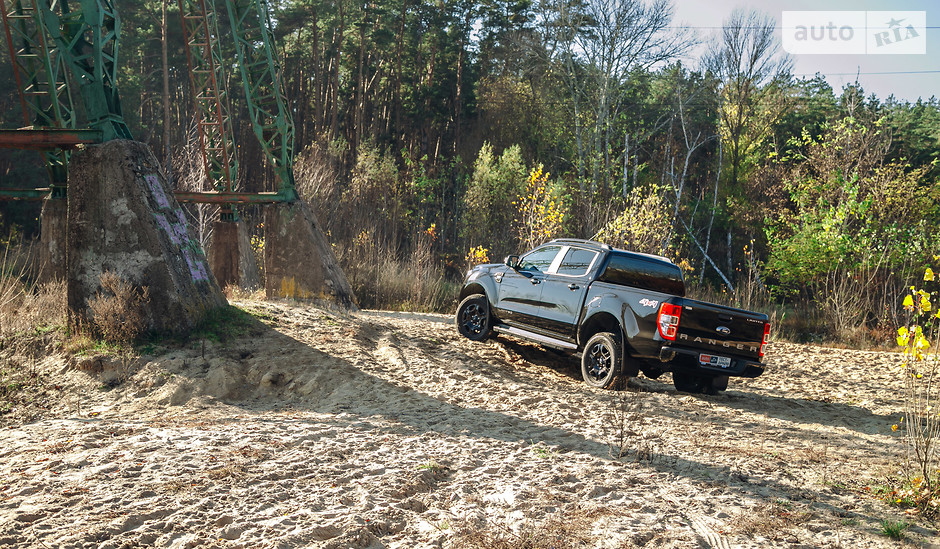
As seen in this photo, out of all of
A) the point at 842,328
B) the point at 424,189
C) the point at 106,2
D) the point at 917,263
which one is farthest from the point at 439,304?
the point at 424,189

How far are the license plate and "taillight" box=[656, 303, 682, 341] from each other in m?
0.48

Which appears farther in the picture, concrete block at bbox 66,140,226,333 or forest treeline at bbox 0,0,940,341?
forest treeline at bbox 0,0,940,341

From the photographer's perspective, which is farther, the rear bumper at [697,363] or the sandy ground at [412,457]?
the rear bumper at [697,363]

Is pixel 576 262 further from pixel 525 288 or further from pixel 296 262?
pixel 296 262

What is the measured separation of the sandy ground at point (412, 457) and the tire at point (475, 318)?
141 centimetres

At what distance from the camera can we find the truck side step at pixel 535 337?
10211mm

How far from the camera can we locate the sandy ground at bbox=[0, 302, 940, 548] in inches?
182

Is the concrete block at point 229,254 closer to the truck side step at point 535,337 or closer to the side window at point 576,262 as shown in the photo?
the truck side step at point 535,337

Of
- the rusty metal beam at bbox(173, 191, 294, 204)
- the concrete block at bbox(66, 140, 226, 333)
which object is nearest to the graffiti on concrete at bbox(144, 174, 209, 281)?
the concrete block at bbox(66, 140, 226, 333)

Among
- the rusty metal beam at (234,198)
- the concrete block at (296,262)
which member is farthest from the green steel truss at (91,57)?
the concrete block at (296,262)

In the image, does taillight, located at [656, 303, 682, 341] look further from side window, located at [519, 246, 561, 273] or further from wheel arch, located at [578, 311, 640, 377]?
side window, located at [519, 246, 561, 273]

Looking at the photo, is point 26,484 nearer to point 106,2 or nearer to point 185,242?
point 185,242

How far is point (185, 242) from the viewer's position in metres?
10.0

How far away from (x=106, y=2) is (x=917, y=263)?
72.5ft
